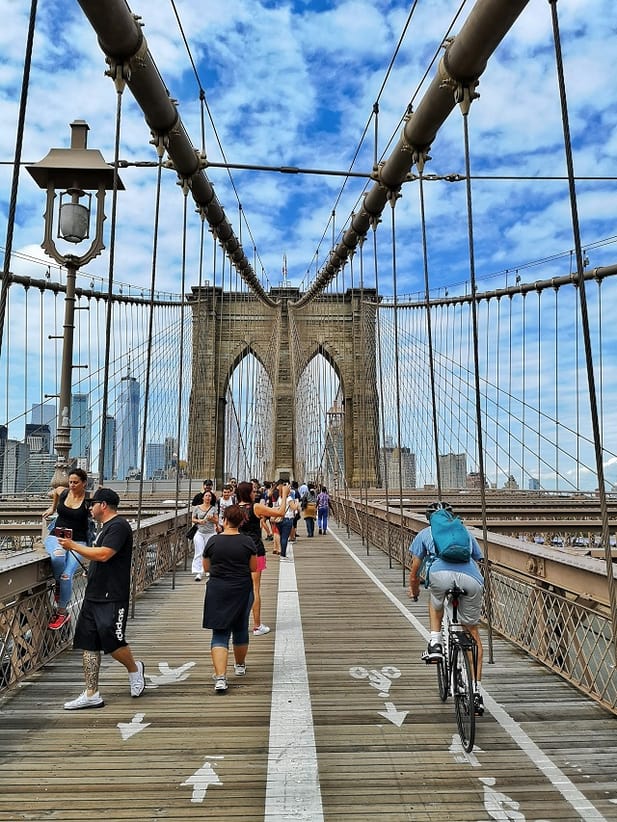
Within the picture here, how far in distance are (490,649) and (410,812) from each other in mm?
2156

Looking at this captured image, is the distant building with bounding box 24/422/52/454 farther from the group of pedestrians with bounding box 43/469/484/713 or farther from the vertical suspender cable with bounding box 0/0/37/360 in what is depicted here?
the vertical suspender cable with bounding box 0/0/37/360

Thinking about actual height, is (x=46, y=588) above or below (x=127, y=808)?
above

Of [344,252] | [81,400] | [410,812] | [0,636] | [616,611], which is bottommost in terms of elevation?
[410,812]

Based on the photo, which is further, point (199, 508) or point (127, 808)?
point (199, 508)

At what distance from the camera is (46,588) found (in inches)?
171

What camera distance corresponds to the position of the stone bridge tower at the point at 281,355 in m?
28.8

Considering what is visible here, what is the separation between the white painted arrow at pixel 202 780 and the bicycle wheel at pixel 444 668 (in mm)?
1312

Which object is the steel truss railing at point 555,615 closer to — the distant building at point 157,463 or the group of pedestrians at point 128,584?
the group of pedestrians at point 128,584

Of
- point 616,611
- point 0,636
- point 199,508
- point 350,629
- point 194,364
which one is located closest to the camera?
point 616,611

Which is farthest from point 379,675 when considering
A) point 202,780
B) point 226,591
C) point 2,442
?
point 2,442

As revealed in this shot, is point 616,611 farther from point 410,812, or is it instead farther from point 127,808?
point 127,808

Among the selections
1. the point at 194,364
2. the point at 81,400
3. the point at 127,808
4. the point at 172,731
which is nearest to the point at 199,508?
the point at 172,731

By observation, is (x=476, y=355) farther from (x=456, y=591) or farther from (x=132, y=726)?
(x=132, y=726)

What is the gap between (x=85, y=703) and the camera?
352 cm
